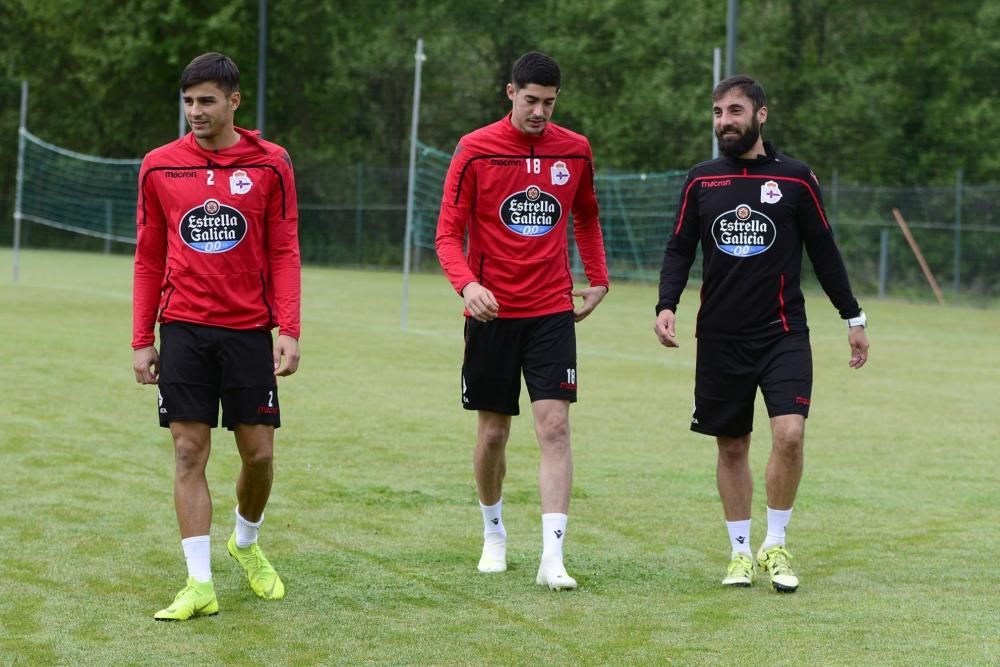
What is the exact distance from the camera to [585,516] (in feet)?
27.7

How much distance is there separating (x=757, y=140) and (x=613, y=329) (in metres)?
15.4

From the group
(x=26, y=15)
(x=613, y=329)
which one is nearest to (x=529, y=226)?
(x=613, y=329)

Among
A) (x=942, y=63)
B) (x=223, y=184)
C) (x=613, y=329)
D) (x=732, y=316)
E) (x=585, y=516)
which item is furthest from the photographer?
(x=942, y=63)

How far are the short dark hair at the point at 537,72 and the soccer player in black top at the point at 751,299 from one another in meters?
0.65

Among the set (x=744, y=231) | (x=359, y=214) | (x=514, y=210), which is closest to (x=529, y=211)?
(x=514, y=210)

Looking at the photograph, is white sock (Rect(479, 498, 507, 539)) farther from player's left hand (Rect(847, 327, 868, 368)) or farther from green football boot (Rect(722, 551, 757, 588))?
player's left hand (Rect(847, 327, 868, 368))

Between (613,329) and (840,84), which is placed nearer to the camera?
(613,329)

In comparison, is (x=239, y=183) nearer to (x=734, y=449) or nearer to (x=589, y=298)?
(x=589, y=298)

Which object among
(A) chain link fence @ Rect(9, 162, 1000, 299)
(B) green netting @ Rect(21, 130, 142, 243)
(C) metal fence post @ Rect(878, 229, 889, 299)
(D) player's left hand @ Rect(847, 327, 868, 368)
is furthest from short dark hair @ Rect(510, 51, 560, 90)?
(B) green netting @ Rect(21, 130, 142, 243)

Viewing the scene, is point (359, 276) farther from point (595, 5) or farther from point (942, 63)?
point (942, 63)

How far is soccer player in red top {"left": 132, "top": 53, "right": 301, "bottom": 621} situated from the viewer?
243 inches

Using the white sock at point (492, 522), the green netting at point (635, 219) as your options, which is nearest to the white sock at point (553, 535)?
the white sock at point (492, 522)

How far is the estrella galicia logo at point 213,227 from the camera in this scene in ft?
20.3

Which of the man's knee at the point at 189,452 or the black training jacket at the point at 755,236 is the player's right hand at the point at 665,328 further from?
the man's knee at the point at 189,452
